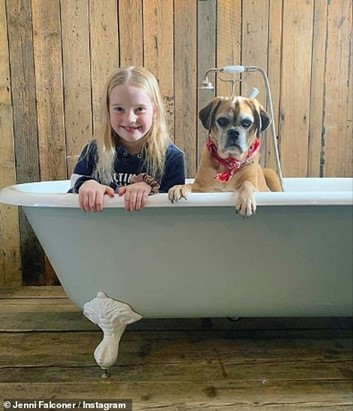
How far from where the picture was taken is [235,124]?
4.61 ft

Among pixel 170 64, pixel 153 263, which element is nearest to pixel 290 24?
pixel 170 64

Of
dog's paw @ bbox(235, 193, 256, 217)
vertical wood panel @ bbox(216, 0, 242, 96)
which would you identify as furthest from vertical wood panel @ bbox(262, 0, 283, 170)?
dog's paw @ bbox(235, 193, 256, 217)

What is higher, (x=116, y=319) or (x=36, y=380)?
(x=116, y=319)

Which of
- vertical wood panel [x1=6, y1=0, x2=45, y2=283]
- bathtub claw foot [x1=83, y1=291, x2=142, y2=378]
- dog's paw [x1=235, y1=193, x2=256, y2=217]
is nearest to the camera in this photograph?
dog's paw [x1=235, y1=193, x2=256, y2=217]

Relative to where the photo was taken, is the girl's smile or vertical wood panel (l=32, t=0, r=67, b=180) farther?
vertical wood panel (l=32, t=0, r=67, b=180)

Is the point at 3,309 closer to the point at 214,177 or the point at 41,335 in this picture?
the point at 41,335

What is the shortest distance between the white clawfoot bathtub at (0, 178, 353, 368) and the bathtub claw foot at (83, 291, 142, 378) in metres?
0.01

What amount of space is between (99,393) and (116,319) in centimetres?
21

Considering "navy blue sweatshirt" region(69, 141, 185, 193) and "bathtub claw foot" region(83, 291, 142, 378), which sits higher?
"navy blue sweatshirt" region(69, 141, 185, 193)

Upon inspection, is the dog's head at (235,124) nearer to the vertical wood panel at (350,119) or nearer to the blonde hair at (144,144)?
the blonde hair at (144,144)

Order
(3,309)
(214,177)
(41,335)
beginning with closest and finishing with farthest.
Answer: (214,177) → (41,335) → (3,309)

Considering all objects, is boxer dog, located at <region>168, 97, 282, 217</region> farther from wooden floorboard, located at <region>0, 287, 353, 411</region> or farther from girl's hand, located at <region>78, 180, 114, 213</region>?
wooden floorboard, located at <region>0, 287, 353, 411</region>

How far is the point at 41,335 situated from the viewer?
1.69m

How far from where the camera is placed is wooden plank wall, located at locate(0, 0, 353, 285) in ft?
6.76
